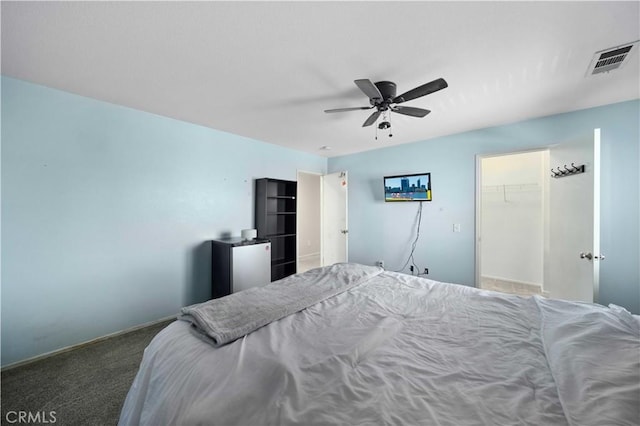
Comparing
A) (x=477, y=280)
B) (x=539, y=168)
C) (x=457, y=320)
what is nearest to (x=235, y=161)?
(x=457, y=320)

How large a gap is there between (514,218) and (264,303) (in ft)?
15.6

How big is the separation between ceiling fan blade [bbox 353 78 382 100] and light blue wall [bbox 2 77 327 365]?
243 centimetres

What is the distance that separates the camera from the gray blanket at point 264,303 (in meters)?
1.28

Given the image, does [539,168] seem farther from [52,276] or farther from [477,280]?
[52,276]

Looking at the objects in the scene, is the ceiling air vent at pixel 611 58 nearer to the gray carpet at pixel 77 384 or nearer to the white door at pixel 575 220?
the white door at pixel 575 220

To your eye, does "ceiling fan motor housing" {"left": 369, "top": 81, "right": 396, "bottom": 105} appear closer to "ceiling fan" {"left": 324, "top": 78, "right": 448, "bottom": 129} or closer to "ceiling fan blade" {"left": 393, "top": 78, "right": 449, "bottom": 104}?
"ceiling fan" {"left": 324, "top": 78, "right": 448, "bottom": 129}

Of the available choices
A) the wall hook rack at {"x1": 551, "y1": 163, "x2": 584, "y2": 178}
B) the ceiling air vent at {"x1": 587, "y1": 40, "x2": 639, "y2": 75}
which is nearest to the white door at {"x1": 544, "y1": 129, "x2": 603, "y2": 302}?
the wall hook rack at {"x1": 551, "y1": 163, "x2": 584, "y2": 178}

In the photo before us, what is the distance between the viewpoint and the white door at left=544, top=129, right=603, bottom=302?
2.09 meters

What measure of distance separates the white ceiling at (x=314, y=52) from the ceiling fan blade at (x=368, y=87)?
8.3 inches

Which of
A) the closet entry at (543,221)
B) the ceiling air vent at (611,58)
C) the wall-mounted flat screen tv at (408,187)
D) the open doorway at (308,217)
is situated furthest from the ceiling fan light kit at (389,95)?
the open doorway at (308,217)

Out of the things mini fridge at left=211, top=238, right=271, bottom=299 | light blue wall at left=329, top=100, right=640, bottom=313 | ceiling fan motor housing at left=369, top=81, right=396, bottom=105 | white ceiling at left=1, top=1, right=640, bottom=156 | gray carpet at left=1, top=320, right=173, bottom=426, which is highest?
white ceiling at left=1, top=1, right=640, bottom=156

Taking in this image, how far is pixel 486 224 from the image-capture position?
4.58 m

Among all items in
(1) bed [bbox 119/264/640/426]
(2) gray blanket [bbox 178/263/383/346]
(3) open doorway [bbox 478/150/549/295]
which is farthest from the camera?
(3) open doorway [bbox 478/150/549/295]

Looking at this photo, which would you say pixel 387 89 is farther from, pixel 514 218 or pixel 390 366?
pixel 514 218
